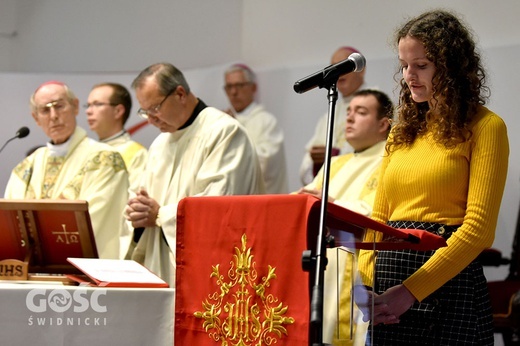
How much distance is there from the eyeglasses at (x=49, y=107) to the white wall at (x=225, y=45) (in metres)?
1.92

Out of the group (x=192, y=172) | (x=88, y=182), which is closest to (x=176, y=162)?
(x=192, y=172)

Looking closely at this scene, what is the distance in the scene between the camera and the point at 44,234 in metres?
3.69

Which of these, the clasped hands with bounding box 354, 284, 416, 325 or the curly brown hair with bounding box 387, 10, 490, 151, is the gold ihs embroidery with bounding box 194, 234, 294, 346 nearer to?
the clasped hands with bounding box 354, 284, 416, 325

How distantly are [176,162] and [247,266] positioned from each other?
2179 millimetres

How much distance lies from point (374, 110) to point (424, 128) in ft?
7.40

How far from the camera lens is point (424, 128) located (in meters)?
2.48

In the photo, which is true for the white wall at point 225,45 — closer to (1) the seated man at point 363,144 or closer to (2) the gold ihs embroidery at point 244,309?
(1) the seated man at point 363,144

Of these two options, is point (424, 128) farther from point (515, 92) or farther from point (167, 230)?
point (515, 92)

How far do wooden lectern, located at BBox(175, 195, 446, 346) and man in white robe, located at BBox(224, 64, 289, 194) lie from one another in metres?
4.34

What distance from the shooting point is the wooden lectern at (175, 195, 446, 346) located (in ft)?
7.72

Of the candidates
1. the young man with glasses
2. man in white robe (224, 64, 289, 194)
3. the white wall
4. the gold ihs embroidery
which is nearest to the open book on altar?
the gold ihs embroidery

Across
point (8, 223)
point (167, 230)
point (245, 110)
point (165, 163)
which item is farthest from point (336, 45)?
point (8, 223)

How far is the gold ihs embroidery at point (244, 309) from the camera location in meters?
2.43

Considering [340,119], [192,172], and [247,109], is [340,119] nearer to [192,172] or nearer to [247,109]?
[247,109]
